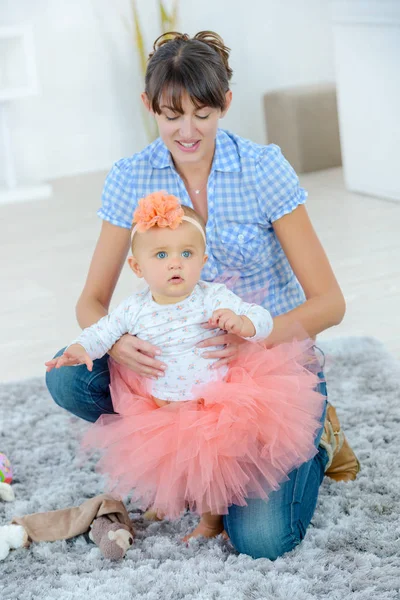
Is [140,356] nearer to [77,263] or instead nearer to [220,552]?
[220,552]

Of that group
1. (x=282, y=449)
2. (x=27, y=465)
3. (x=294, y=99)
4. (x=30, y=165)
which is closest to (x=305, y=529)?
(x=282, y=449)

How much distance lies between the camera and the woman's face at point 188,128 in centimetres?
174

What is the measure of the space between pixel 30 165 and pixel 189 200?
162 inches

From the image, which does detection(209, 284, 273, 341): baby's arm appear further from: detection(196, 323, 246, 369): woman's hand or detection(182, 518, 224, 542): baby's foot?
detection(182, 518, 224, 542): baby's foot

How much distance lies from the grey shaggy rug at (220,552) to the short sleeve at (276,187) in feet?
1.92

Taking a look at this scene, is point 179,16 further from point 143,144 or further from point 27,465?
point 27,465

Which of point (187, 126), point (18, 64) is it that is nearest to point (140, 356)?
point (187, 126)

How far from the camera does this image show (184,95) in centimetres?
171

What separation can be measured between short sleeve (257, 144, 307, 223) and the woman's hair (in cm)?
16

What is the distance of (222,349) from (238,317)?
0.37 ft

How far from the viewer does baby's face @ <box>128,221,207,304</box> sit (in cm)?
158

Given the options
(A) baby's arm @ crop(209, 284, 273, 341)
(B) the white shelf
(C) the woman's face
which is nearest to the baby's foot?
(A) baby's arm @ crop(209, 284, 273, 341)

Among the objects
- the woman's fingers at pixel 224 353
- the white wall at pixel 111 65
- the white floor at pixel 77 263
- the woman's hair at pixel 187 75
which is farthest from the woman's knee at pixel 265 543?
the white wall at pixel 111 65

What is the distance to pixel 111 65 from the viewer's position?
5777 mm
